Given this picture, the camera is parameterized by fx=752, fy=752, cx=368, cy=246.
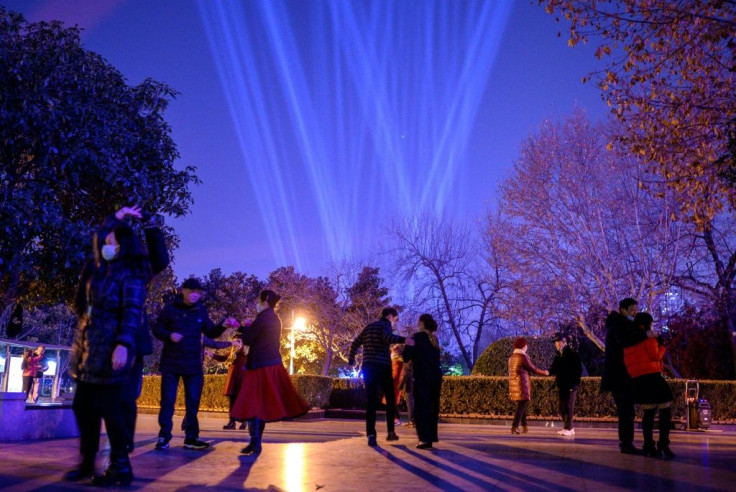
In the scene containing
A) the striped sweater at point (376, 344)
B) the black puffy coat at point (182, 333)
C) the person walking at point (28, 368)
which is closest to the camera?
the black puffy coat at point (182, 333)

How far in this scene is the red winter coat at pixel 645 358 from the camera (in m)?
8.64

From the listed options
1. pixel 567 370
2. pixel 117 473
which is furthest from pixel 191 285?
pixel 567 370

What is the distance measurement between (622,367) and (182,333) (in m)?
→ 5.14

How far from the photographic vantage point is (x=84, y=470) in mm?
5438

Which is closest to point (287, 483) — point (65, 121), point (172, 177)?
point (65, 121)

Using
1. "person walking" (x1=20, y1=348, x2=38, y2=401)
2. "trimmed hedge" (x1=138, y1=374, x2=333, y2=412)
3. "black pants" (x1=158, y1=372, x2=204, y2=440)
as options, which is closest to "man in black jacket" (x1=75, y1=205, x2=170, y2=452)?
"black pants" (x1=158, y1=372, x2=204, y2=440)

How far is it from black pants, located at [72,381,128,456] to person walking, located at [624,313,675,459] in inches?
232

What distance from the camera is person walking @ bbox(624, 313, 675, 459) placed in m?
8.57

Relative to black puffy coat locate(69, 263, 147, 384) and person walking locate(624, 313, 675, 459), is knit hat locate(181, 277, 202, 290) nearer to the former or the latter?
black puffy coat locate(69, 263, 147, 384)

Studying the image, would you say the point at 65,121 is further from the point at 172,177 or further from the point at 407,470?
the point at 407,470

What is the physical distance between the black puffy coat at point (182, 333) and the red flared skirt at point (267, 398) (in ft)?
2.19

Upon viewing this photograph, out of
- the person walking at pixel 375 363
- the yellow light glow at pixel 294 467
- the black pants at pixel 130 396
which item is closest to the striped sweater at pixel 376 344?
the person walking at pixel 375 363

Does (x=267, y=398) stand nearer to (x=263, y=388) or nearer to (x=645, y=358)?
(x=263, y=388)

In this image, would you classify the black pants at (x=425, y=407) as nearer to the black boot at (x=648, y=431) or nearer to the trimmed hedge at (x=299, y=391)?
the black boot at (x=648, y=431)
